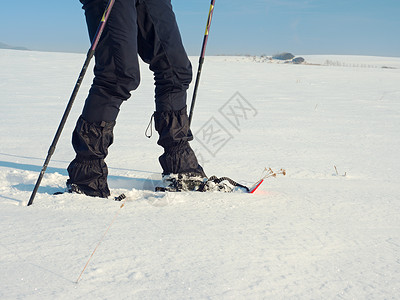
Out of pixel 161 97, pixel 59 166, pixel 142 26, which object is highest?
pixel 142 26

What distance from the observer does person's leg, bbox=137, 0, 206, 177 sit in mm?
1826

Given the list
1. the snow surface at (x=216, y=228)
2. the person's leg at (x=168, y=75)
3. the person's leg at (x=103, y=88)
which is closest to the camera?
the snow surface at (x=216, y=228)

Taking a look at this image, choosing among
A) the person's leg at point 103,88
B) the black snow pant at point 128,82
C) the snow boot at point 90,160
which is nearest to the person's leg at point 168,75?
the black snow pant at point 128,82

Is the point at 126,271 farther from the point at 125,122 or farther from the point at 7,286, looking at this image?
the point at 125,122

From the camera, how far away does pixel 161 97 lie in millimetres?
1949

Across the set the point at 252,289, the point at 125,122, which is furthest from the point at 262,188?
the point at 125,122

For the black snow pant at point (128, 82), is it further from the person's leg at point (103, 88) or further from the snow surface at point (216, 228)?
the snow surface at point (216, 228)

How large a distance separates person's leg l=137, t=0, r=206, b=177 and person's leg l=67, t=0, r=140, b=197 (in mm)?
142

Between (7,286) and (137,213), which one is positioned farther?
(137,213)

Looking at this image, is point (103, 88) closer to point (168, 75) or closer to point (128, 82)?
point (128, 82)

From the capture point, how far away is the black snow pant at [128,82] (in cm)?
167

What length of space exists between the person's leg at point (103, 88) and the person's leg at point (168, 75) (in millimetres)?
142

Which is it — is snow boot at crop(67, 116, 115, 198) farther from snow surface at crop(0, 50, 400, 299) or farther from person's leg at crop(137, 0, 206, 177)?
person's leg at crop(137, 0, 206, 177)

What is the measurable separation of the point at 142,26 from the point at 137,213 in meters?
0.93
